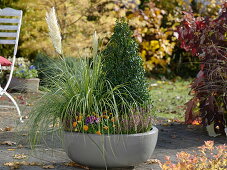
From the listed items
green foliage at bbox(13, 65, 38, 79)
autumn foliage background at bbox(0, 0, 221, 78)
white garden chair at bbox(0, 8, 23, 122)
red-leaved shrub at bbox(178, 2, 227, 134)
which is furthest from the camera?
autumn foliage background at bbox(0, 0, 221, 78)

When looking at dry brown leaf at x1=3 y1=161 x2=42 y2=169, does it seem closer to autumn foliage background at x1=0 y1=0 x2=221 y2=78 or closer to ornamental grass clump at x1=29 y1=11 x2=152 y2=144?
ornamental grass clump at x1=29 y1=11 x2=152 y2=144

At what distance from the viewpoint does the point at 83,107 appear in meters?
3.84

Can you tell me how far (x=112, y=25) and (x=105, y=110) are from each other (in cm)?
629

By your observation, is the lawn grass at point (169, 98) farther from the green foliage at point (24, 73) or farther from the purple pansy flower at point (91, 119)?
the purple pansy flower at point (91, 119)

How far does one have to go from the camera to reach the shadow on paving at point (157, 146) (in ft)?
14.0

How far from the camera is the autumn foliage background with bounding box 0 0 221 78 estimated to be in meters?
9.68

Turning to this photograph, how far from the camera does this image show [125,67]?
4156mm

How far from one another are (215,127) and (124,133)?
1.96 m

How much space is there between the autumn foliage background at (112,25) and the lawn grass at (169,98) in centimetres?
57

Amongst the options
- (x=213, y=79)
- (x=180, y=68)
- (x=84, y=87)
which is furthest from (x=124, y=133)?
(x=180, y=68)

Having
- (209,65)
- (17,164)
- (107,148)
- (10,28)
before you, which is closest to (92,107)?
(107,148)

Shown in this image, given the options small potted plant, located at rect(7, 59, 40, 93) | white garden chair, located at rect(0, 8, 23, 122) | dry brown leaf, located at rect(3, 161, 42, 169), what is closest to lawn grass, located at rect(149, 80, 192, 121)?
white garden chair, located at rect(0, 8, 23, 122)

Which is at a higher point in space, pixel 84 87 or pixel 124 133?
pixel 84 87

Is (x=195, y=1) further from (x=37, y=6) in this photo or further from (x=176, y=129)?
(x=176, y=129)
